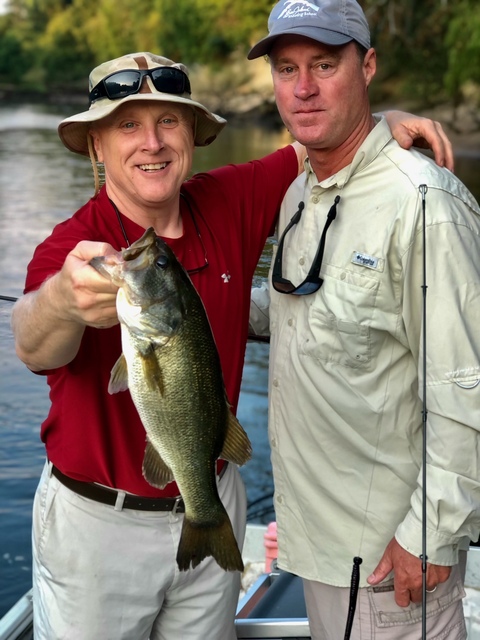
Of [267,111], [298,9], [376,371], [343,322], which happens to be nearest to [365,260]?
[343,322]

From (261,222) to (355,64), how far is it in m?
0.64

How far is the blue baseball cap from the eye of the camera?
257 centimetres

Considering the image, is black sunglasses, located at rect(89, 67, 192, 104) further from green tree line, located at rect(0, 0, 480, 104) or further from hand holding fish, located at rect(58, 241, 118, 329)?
green tree line, located at rect(0, 0, 480, 104)

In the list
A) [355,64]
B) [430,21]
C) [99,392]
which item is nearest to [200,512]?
[99,392]

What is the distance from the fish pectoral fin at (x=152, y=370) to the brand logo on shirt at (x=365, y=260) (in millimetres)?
703

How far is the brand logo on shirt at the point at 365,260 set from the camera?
8.25 feet

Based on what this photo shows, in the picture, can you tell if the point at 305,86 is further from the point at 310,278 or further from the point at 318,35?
the point at 310,278

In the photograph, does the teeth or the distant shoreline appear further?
the distant shoreline

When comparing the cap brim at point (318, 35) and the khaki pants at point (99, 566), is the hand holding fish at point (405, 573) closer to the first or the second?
the khaki pants at point (99, 566)

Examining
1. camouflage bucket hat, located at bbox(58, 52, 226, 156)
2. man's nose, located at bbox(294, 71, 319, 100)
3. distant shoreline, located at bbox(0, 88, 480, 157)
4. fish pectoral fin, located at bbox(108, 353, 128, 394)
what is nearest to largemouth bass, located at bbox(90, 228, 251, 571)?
fish pectoral fin, located at bbox(108, 353, 128, 394)

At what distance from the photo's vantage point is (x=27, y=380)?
22.2 feet

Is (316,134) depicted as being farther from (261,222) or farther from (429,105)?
(429,105)

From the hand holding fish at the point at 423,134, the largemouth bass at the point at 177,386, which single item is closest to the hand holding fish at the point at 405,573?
the largemouth bass at the point at 177,386

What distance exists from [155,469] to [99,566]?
438 millimetres
